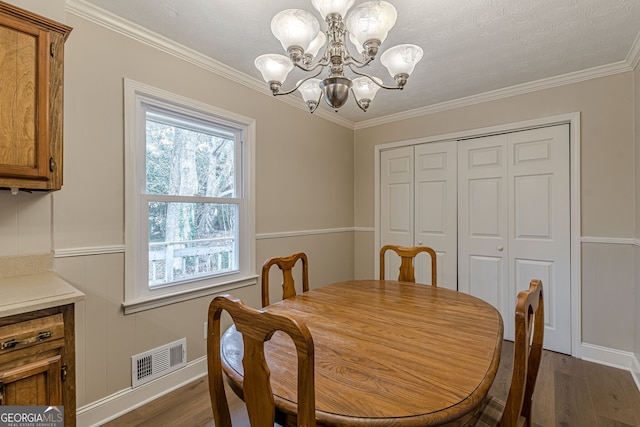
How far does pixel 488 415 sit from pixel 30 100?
2.38 meters

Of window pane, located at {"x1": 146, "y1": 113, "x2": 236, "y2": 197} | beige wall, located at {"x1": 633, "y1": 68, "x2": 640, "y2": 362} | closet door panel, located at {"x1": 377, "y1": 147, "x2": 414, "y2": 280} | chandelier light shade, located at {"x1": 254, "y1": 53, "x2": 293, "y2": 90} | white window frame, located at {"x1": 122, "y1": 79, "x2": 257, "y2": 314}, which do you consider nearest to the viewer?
chandelier light shade, located at {"x1": 254, "y1": 53, "x2": 293, "y2": 90}

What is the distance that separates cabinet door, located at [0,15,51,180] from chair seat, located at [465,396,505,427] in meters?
2.14

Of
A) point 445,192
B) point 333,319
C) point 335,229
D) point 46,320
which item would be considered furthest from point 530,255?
point 46,320

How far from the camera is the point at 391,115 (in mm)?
3660

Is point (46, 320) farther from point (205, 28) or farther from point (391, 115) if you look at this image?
point (391, 115)

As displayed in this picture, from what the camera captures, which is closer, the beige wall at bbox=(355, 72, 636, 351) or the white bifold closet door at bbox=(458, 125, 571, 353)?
the beige wall at bbox=(355, 72, 636, 351)

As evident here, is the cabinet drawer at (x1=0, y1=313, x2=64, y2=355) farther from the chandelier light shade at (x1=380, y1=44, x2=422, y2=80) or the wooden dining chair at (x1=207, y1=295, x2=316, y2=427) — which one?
the chandelier light shade at (x1=380, y1=44, x2=422, y2=80)

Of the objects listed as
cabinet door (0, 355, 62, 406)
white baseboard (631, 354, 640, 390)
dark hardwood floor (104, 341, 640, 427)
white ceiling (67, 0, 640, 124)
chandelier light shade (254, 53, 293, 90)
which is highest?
white ceiling (67, 0, 640, 124)

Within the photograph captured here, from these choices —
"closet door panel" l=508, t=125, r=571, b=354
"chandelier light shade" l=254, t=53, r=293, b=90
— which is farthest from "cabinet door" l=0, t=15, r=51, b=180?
"closet door panel" l=508, t=125, r=571, b=354

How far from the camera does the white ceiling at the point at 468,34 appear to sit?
1.74 metres

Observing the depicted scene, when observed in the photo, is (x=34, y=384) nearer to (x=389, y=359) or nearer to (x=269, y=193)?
(x=389, y=359)

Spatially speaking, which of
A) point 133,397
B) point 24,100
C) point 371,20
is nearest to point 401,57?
point 371,20

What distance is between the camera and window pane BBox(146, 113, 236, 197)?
2.13 m

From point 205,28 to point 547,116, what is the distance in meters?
2.89
